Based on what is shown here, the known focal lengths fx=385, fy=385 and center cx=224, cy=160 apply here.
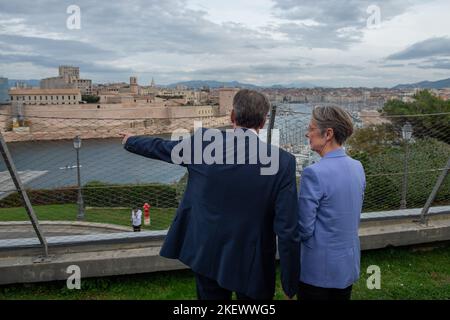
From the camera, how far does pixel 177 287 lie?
317 cm

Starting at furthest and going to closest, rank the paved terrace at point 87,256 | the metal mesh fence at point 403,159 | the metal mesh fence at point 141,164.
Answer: the metal mesh fence at point 403,159 → the metal mesh fence at point 141,164 → the paved terrace at point 87,256

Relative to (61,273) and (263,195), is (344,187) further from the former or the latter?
(61,273)

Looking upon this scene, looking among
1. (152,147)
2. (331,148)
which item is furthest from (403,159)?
(152,147)

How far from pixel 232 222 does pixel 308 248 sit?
1.49ft

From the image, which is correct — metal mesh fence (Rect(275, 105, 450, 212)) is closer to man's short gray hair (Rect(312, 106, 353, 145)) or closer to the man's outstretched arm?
man's short gray hair (Rect(312, 106, 353, 145))

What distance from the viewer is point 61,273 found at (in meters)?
3.01

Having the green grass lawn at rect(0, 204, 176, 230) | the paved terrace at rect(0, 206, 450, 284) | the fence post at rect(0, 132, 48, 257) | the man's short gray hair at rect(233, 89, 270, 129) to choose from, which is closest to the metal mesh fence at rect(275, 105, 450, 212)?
the paved terrace at rect(0, 206, 450, 284)

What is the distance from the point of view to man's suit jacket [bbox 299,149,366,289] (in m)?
1.84

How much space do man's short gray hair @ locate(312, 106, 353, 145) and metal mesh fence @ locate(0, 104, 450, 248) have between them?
2.02 ft

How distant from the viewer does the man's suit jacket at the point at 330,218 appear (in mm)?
1842

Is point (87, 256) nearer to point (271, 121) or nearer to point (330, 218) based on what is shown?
point (271, 121)

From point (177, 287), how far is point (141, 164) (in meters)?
1.77

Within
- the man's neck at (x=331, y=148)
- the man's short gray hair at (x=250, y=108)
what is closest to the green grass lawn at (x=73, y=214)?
the man's neck at (x=331, y=148)

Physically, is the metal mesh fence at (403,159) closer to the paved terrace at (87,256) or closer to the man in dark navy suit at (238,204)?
the paved terrace at (87,256)
